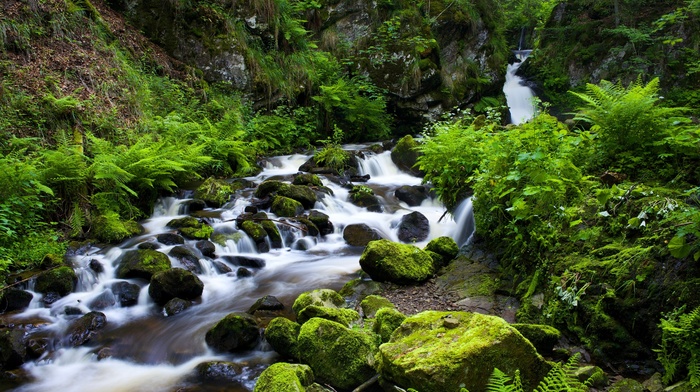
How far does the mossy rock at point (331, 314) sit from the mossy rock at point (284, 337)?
0.66ft

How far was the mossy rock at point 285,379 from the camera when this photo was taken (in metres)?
3.28

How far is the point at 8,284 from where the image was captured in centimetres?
562

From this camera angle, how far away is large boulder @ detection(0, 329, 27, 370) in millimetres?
4402

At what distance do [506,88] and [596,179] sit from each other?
20448mm

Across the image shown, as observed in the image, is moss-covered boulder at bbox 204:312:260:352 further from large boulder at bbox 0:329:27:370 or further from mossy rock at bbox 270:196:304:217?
mossy rock at bbox 270:196:304:217

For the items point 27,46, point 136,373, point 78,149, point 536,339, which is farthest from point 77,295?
point 27,46

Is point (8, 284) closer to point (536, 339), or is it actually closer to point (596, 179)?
point (536, 339)

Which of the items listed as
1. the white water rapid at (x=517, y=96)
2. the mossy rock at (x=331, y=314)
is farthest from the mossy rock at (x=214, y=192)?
the white water rapid at (x=517, y=96)

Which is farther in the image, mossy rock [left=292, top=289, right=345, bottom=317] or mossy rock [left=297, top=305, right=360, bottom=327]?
mossy rock [left=292, top=289, right=345, bottom=317]

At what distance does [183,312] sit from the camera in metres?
5.75

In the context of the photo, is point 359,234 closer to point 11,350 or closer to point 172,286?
point 172,286

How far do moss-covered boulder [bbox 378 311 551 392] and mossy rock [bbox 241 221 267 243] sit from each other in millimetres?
4977

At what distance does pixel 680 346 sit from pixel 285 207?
23.0 feet

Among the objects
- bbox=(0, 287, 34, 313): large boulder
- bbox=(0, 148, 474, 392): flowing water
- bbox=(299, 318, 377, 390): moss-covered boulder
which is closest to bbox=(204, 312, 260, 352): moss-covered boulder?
bbox=(0, 148, 474, 392): flowing water
